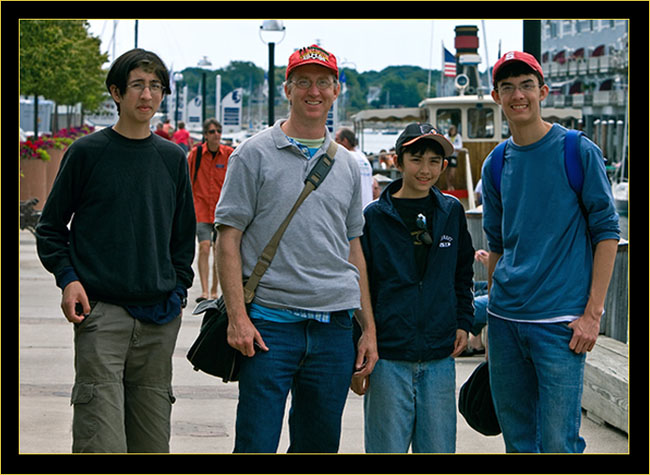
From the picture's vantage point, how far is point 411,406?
437cm

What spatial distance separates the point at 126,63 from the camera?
418cm

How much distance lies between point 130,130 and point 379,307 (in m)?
1.30

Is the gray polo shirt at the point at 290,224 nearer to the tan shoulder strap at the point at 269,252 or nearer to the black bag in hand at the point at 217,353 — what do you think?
the tan shoulder strap at the point at 269,252

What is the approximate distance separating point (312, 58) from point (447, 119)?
790 inches

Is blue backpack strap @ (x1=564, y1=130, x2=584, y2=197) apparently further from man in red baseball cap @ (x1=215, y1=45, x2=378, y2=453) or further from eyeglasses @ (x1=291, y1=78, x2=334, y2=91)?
eyeglasses @ (x1=291, y1=78, x2=334, y2=91)

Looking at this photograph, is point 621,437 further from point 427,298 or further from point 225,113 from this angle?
point 225,113

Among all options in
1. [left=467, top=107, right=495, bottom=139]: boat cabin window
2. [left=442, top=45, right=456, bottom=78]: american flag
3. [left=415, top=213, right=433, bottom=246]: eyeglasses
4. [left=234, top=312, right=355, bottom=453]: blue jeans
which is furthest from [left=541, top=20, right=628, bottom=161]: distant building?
[left=234, top=312, right=355, bottom=453]: blue jeans

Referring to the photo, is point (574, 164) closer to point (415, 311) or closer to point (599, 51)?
point (415, 311)

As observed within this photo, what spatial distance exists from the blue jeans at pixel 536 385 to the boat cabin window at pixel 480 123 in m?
19.5

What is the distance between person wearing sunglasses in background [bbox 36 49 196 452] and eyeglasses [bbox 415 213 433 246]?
1074 millimetres

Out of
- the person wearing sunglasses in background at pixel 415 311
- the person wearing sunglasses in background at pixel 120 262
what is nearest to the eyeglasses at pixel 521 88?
the person wearing sunglasses in background at pixel 415 311

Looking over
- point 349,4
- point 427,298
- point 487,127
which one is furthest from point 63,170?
point 487,127

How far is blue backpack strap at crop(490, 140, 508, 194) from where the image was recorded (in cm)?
443

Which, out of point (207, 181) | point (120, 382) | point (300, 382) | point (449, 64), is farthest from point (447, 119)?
point (120, 382)
